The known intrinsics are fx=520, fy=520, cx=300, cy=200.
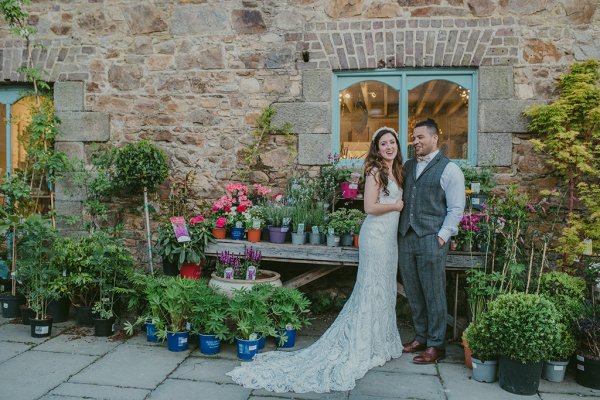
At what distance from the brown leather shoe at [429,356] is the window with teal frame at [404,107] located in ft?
7.36

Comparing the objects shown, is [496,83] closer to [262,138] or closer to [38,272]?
[262,138]

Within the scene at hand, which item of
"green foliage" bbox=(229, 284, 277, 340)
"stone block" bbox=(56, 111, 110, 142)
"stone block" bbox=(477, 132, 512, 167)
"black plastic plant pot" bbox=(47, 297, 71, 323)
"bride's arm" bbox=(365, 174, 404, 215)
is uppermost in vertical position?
"stone block" bbox=(56, 111, 110, 142)

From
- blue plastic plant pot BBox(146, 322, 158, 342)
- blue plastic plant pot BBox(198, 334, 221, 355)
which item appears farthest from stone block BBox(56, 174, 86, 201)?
blue plastic plant pot BBox(198, 334, 221, 355)

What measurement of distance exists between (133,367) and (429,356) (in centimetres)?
238

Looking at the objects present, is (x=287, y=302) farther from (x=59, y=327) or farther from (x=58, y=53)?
(x=58, y=53)

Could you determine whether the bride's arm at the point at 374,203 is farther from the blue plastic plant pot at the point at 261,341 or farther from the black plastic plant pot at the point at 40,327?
the black plastic plant pot at the point at 40,327

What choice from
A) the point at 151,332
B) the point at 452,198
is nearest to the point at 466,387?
the point at 452,198

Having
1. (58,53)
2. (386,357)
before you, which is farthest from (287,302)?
(58,53)

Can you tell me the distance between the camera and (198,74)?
610 cm

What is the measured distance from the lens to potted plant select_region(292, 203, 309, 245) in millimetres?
5199

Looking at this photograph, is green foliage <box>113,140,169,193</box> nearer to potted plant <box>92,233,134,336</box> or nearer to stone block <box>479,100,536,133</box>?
potted plant <box>92,233,134,336</box>

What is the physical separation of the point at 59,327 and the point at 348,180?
327 centimetres

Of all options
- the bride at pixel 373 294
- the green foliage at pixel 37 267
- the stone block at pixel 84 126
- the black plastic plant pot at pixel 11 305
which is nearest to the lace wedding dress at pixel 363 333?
the bride at pixel 373 294

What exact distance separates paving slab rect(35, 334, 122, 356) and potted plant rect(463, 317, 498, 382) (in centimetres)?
303
